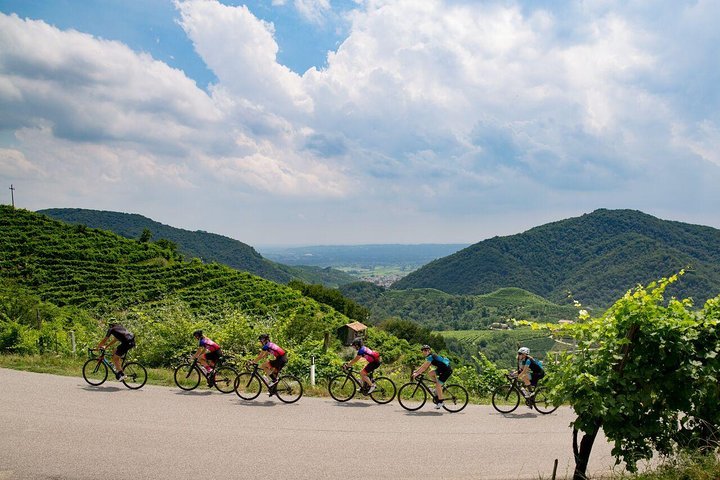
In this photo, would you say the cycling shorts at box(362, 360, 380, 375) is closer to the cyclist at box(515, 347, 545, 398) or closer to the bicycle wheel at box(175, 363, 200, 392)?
the cyclist at box(515, 347, 545, 398)

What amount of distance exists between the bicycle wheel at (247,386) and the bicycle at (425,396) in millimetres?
3528

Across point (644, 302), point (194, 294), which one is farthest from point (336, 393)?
point (194, 294)

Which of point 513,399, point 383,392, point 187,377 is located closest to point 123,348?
point 187,377

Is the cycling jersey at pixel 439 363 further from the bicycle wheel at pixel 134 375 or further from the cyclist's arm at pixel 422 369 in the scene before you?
the bicycle wheel at pixel 134 375

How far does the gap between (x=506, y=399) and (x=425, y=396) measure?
204 centimetres

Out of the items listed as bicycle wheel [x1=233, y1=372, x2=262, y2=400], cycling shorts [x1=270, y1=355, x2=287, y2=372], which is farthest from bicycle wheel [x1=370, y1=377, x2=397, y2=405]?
bicycle wheel [x1=233, y1=372, x2=262, y2=400]

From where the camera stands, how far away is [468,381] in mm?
13578

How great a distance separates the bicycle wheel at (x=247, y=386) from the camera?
1139 cm

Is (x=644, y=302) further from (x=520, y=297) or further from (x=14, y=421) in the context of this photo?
(x=520, y=297)

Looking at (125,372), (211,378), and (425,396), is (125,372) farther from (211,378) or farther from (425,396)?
(425,396)

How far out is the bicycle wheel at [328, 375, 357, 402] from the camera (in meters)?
11.8

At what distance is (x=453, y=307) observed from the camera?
16425 cm

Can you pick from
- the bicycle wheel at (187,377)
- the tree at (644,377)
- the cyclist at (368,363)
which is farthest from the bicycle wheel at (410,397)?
the tree at (644,377)

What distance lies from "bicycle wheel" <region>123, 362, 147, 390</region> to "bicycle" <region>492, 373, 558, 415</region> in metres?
8.75
